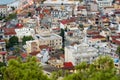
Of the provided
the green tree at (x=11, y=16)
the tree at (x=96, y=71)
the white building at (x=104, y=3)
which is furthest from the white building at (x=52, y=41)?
the tree at (x=96, y=71)

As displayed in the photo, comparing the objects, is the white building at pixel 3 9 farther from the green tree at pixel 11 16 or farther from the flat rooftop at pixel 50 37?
the flat rooftop at pixel 50 37

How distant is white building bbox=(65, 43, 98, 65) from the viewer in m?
11.3

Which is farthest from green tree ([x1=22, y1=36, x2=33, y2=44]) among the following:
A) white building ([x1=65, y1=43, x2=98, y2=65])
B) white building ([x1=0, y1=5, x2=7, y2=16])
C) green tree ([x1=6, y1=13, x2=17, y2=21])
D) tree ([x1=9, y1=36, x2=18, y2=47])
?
white building ([x1=0, y1=5, x2=7, y2=16])

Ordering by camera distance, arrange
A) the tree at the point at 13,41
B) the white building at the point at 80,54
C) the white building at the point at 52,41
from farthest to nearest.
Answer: the tree at the point at 13,41 < the white building at the point at 52,41 < the white building at the point at 80,54

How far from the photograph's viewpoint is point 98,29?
604 inches

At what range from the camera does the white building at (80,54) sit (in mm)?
11273

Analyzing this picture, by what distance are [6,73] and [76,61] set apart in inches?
250

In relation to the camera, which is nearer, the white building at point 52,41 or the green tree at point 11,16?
the white building at point 52,41

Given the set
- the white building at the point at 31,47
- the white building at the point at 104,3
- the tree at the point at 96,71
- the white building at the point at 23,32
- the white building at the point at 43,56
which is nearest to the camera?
the tree at the point at 96,71

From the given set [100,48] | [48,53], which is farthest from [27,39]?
[100,48]

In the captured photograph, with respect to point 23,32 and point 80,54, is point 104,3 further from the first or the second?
point 80,54

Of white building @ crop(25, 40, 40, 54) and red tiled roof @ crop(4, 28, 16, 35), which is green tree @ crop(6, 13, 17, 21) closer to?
red tiled roof @ crop(4, 28, 16, 35)

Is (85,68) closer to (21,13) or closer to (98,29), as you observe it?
(98,29)

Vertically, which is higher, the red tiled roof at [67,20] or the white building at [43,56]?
the red tiled roof at [67,20]
